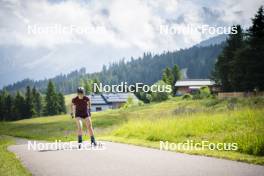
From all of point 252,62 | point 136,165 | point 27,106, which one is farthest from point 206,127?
point 27,106

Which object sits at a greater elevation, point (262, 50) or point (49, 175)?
point (262, 50)

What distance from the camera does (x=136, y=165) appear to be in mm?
8172

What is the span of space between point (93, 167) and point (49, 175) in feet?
3.81

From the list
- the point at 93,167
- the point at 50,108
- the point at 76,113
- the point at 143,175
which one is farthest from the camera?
the point at 50,108

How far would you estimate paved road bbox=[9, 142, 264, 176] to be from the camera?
7.12 meters

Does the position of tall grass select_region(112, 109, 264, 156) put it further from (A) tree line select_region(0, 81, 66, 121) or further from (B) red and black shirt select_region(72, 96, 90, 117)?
(A) tree line select_region(0, 81, 66, 121)

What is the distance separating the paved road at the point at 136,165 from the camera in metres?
7.12

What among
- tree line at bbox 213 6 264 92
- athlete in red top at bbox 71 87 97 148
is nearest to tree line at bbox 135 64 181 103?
tree line at bbox 213 6 264 92

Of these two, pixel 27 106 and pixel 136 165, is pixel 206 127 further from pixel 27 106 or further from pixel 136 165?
pixel 27 106

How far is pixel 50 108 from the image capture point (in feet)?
354

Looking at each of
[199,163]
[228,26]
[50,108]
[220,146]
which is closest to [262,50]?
[228,26]

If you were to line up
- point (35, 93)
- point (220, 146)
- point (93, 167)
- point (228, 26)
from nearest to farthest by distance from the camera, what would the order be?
point (93, 167)
point (220, 146)
point (228, 26)
point (35, 93)

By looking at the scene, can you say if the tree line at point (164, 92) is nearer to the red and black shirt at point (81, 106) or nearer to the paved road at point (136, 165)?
the red and black shirt at point (81, 106)

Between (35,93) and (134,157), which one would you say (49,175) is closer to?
(134,157)
